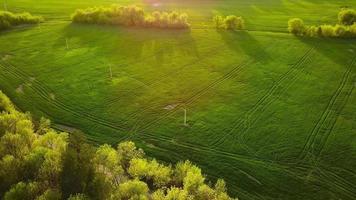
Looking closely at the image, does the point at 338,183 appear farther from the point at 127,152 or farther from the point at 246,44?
the point at 246,44

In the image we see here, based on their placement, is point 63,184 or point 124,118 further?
point 124,118

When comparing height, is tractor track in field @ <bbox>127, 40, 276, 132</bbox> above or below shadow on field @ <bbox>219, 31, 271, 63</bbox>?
below

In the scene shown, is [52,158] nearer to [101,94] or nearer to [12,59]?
[101,94]

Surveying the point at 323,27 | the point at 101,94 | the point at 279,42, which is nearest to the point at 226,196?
the point at 101,94

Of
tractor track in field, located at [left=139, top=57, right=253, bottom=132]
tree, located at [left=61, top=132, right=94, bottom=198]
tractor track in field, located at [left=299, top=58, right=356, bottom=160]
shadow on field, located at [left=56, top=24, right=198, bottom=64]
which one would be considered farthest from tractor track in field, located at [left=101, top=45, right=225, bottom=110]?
tractor track in field, located at [left=299, top=58, right=356, bottom=160]

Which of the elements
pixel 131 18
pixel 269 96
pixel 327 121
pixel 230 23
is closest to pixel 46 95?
pixel 131 18

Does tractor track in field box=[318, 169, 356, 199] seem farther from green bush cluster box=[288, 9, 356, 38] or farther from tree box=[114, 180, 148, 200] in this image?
green bush cluster box=[288, 9, 356, 38]
